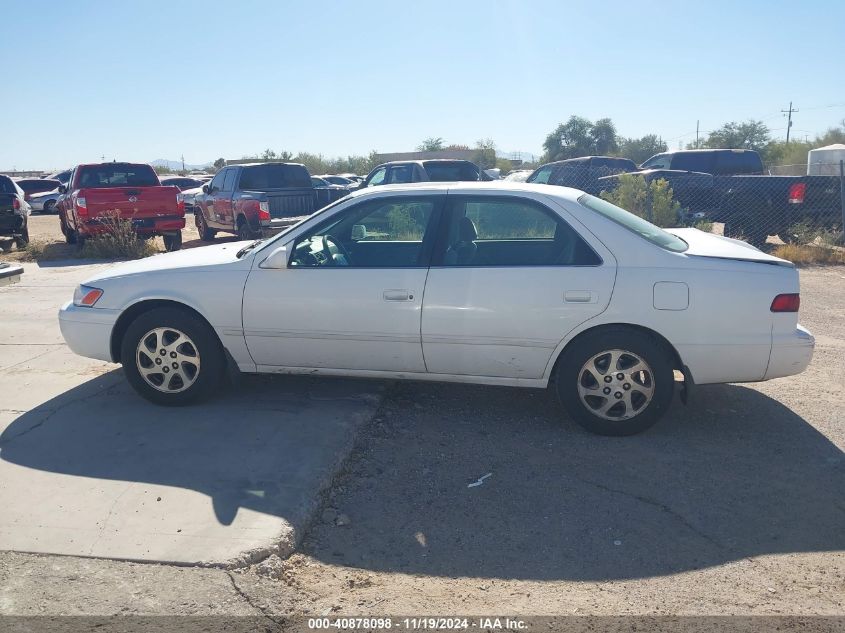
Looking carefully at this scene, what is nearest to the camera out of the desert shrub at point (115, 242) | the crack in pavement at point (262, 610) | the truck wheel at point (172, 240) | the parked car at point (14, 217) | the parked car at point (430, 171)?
the crack in pavement at point (262, 610)

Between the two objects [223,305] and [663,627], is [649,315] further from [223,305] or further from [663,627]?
[223,305]

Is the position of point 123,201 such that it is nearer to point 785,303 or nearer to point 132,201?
point 132,201

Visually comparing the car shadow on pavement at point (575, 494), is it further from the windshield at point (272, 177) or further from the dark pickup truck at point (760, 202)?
the windshield at point (272, 177)

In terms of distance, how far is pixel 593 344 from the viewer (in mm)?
4980

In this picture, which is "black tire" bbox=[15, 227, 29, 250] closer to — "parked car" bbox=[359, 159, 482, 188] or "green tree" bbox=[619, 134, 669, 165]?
"parked car" bbox=[359, 159, 482, 188]

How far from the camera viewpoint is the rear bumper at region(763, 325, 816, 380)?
488 centimetres

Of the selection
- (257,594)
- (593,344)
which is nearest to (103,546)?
(257,594)

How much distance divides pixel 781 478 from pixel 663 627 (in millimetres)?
1791

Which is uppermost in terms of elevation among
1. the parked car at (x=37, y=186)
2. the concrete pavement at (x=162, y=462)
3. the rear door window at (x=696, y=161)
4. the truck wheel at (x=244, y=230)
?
the rear door window at (x=696, y=161)

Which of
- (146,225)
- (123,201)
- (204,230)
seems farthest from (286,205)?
(204,230)

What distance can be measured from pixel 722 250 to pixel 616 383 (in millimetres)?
1198

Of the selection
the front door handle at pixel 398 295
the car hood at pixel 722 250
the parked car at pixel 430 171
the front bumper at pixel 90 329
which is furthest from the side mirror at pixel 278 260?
the parked car at pixel 430 171

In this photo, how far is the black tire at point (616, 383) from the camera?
4938 millimetres

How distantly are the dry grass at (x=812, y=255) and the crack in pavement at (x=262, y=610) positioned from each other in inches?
458
